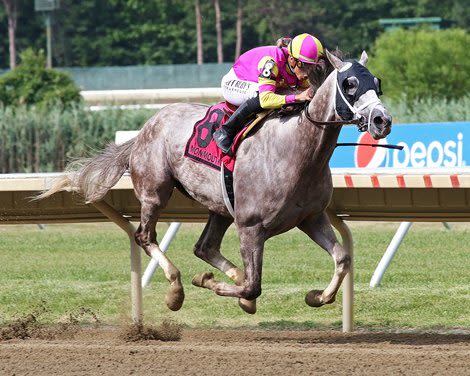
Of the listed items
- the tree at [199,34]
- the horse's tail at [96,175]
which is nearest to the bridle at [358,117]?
the horse's tail at [96,175]

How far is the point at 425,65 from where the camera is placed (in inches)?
1519

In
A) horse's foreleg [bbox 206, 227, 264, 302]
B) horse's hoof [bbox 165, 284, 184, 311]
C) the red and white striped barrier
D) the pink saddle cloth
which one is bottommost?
horse's hoof [bbox 165, 284, 184, 311]

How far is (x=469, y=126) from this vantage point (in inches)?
477

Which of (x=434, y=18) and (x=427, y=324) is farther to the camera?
(x=434, y=18)

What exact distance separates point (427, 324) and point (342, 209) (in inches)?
48.3

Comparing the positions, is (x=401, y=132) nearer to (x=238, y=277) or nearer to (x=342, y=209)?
(x=342, y=209)

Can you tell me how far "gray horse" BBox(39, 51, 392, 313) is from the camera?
620 centimetres

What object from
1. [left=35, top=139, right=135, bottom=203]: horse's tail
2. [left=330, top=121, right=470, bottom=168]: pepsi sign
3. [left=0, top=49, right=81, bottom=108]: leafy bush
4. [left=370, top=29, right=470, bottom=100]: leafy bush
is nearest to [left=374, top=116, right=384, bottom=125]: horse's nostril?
[left=35, top=139, right=135, bottom=203]: horse's tail

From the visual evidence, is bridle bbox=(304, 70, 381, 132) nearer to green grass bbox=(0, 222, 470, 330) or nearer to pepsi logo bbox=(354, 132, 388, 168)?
green grass bbox=(0, 222, 470, 330)

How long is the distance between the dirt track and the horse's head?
44.5 inches

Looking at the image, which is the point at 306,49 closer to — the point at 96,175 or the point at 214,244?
the point at 214,244

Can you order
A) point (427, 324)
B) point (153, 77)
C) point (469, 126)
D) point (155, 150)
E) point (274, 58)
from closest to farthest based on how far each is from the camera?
1. point (274, 58)
2. point (155, 150)
3. point (427, 324)
4. point (469, 126)
5. point (153, 77)

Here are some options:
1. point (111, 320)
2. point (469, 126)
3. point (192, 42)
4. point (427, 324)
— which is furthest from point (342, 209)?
point (192, 42)

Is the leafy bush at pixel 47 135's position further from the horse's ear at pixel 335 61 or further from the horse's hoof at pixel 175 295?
the horse's ear at pixel 335 61
